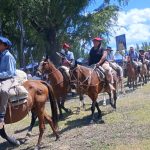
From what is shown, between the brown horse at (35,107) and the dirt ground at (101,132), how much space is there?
Result: 0.43 m

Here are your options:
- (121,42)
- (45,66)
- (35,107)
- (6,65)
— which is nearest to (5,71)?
(6,65)

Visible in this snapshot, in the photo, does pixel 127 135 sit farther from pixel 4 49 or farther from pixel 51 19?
pixel 51 19

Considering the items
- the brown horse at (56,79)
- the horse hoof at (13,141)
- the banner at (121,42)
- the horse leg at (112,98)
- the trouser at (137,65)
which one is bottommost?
the horse hoof at (13,141)

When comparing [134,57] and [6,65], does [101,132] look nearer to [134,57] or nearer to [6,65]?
[6,65]

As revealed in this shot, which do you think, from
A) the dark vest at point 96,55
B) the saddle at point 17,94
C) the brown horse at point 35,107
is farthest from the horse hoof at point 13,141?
the dark vest at point 96,55

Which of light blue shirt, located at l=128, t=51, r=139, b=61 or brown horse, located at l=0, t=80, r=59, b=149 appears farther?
light blue shirt, located at l=128, t=51, r=139, b=61

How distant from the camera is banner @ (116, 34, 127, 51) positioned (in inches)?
1242

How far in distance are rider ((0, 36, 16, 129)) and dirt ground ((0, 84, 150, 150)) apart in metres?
1.60

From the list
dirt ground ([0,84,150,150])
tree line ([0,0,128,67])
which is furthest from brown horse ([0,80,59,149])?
tree line ([0,0,128,67])

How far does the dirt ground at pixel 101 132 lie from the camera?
32.8 ft

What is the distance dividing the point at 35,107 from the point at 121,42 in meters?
22.1

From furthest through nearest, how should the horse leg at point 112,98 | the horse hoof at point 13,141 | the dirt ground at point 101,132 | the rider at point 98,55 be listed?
1. the horse leg at point 112,98
2. the rider at point 98,55
3. the horse hoof at point 13,141
4. the dirt ground at point 101,132

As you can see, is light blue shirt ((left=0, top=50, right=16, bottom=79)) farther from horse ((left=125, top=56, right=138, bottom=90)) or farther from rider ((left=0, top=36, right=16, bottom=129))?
horse ((left=125, top=56, right=138, bottom=90))

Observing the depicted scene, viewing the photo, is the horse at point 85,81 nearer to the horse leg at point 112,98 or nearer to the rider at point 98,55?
the rider at point 98,55
